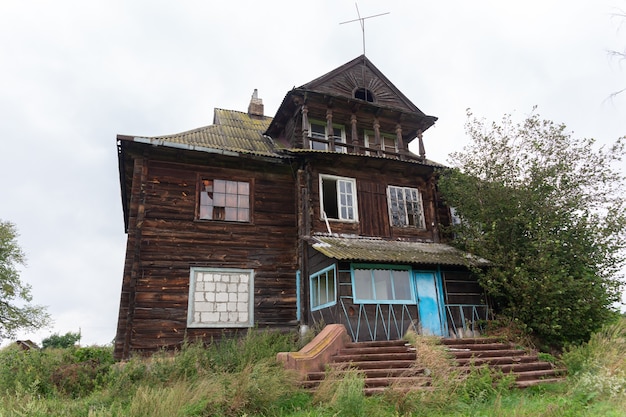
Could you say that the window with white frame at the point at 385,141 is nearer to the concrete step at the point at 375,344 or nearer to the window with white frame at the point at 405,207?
the window with white frame at the point at 405,207

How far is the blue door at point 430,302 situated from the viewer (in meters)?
12.9

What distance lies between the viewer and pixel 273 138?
17.5 metres

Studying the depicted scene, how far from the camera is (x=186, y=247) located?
42.9 feet

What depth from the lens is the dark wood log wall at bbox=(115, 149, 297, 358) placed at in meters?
12.1

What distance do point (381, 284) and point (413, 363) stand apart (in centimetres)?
328

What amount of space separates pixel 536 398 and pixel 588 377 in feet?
4.01

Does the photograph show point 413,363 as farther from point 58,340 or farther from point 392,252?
point 58,340

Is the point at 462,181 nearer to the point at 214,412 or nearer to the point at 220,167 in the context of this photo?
the point at 220,167

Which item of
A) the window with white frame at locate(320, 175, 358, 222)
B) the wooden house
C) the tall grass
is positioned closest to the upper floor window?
the wooden house

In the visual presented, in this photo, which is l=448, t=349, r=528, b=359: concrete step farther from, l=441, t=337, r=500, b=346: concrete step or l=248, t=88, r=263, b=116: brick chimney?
l=248, t=88, r=263, b=116: brick chimney

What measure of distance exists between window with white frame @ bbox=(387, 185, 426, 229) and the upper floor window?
521cm

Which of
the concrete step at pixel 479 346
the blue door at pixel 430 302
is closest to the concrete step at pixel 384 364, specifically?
the concrete step at pixel 479 346

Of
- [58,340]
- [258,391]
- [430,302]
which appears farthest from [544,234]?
[58,340]

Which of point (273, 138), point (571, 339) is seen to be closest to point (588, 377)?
point (571, 339)
